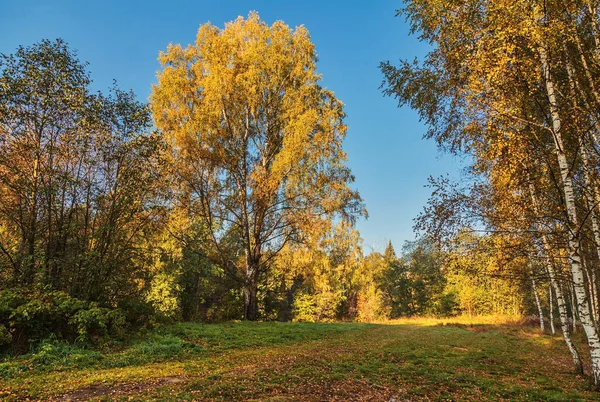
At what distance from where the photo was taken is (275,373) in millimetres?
7281

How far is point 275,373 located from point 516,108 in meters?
7.54

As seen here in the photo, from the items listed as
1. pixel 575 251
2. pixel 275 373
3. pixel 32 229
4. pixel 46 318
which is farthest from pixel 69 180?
pixel 575 251

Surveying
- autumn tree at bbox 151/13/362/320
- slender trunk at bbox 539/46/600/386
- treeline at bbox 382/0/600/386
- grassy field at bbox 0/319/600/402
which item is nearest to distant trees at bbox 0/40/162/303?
grassy field at bbox 0/319/600/402

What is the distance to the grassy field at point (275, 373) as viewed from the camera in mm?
5930

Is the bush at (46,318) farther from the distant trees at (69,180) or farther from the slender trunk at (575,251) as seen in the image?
the slender trunk at (575,251)

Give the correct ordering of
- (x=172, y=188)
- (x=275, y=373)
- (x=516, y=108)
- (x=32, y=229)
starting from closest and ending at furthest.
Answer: (x=516, y=108) → (x=275, y=373) → (x=32, y=229) → (x=172, y=188)

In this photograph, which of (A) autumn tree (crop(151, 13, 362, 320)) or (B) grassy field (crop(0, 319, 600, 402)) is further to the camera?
(A) autumn tree (crop(151, 13, 362, 320))

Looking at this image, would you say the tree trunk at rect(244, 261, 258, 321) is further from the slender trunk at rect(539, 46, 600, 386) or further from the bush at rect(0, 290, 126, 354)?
the slender trunk at rect(539, 46, 600, 386)

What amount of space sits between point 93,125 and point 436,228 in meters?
10.7

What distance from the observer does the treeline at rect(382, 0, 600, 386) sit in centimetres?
654

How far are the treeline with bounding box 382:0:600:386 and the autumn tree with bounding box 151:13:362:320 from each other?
30.5 ft

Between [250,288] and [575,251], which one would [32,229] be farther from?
[575,251]

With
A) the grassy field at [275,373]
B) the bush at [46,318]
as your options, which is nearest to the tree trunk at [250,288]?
the grassy field at [275,373]

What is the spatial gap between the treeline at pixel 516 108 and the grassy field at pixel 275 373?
1967 millimetres
